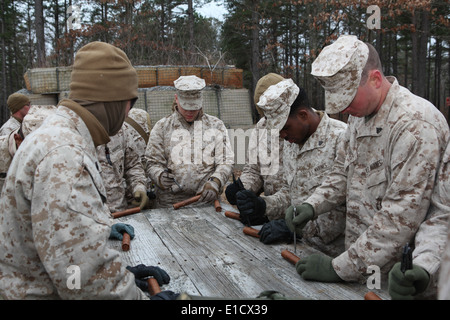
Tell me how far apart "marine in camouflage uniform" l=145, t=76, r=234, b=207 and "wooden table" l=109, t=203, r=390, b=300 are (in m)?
0.85

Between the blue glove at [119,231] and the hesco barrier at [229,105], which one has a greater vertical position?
the hesco barrier at [229,105]

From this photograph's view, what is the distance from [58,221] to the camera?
4.63 ft

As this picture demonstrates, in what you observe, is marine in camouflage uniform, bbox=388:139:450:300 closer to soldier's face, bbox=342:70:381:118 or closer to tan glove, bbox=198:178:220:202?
soldier's face, bbox=342:70:381:118

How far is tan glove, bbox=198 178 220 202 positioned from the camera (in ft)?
13.3

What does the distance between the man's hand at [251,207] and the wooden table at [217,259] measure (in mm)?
121

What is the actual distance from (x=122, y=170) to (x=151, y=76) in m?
8.48

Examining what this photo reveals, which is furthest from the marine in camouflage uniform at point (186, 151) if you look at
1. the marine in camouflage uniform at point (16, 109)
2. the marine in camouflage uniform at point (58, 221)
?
the marine in camouflage uniform at point (16, 109)

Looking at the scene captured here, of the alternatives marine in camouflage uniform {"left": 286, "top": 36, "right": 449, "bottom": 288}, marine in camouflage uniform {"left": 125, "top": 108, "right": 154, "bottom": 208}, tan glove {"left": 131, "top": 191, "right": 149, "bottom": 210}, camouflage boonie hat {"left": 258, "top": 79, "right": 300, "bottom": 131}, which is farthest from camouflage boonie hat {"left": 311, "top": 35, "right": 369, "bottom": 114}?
marine in camouflage uniform {"left": 125, "top": 108, "right": 154, "bottom": 208}

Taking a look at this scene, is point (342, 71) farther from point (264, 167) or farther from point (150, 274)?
point (264, 167)

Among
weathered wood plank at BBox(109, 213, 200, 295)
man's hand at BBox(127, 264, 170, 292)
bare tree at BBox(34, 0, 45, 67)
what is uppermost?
→ bare tree at BBox(34, 0, 45, 67)

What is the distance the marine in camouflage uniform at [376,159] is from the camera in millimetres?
1984
